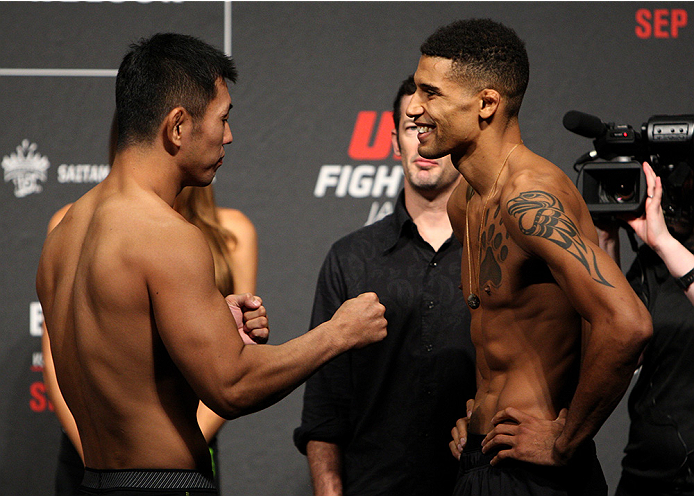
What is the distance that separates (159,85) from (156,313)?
44cm

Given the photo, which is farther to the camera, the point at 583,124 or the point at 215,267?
the point at 215,267

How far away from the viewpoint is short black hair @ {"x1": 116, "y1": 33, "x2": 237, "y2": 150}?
4.85 ft

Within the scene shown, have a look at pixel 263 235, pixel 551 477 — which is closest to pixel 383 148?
pixel 263 235

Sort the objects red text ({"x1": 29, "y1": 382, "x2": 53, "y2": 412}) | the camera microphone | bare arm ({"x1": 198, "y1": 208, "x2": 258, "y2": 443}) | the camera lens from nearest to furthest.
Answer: the camera microphone
the camera lens
bare arm ({"x1": 198, "y1": 208, "x2": 258, "y2": 443})
red text ({"x1": 29, "y1": 382, "x2": 53, "y2": 412})

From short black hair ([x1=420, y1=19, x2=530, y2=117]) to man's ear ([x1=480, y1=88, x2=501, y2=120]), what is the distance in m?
0.01

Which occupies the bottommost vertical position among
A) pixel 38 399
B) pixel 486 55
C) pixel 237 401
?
pixel 38 399

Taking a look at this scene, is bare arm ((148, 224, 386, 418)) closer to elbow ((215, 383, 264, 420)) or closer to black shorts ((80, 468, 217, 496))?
elbow ((215, 383, 264, 420))

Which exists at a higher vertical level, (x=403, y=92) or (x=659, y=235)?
(x=403, y=92)

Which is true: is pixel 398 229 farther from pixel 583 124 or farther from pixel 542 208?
pixel 542 208

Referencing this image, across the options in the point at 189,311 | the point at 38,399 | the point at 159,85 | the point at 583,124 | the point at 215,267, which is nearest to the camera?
the point at 189,311

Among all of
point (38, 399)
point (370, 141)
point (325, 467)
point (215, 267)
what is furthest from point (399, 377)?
point (38, 399)

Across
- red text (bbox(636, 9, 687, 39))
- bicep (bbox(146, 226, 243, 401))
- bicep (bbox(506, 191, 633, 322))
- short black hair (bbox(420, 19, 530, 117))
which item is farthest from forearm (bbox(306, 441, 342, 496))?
red text (bbox(636, 9, 687, 39))

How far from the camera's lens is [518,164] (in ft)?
5.28

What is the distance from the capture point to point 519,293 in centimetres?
155
